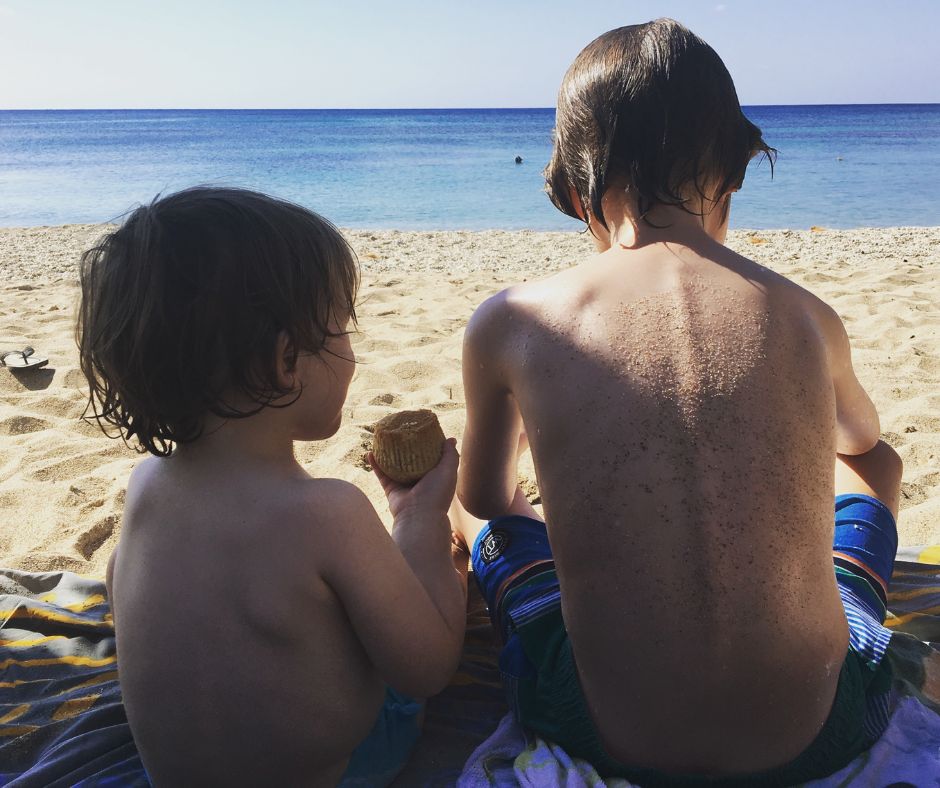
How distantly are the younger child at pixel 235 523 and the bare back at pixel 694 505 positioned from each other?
1.16 ft

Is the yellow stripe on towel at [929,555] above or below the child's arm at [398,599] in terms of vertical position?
below

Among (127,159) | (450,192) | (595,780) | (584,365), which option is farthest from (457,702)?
(127,159)

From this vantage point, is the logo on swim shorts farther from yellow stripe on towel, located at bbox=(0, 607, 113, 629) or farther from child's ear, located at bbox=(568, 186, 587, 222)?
yellow stripe on towel, located at bbox=(0, 607, 113, 629)

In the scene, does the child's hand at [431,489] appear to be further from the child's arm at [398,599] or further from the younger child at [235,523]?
the younger child at [235,523]

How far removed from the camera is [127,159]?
29.9 meters

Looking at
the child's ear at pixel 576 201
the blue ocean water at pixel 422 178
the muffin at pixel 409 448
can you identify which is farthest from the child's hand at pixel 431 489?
the blue ocean water at pixel 422 178

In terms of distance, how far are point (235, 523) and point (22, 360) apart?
3.64 metres

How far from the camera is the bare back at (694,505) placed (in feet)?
4.40

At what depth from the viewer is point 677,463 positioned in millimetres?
1343

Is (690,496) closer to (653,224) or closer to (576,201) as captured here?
(653,224)

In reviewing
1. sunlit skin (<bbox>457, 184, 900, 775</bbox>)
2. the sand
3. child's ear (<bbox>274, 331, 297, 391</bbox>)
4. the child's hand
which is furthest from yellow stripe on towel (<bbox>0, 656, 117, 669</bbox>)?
sunlit skin (<bbox>457, 184, 900, 775</bbox>)

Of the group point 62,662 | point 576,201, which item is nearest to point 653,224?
point 576,201

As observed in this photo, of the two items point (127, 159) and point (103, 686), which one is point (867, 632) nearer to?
point (103, 686)

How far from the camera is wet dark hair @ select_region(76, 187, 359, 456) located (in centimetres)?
140
